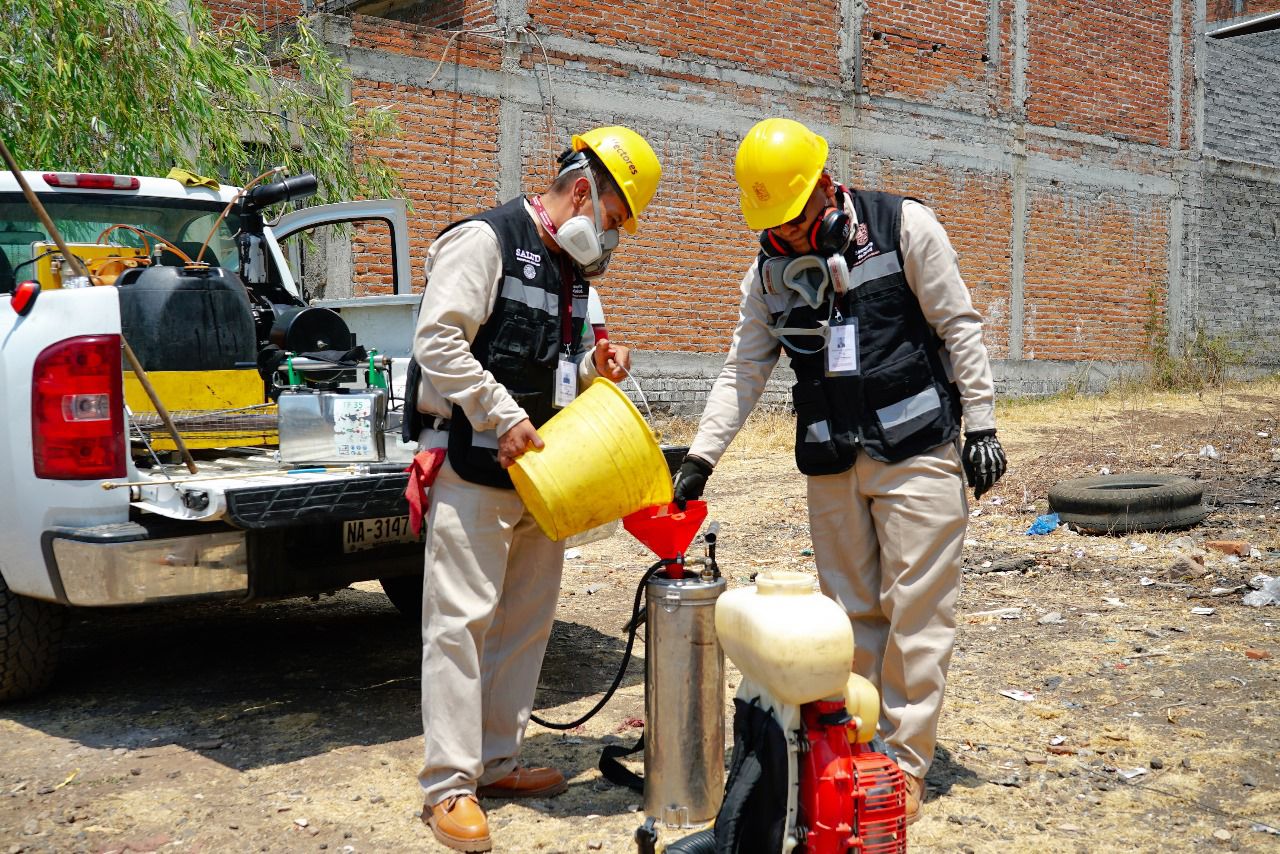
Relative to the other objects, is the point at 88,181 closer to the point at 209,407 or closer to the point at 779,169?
the point at 209,407

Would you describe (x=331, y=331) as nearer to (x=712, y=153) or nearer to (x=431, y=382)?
(x=431, y=382)

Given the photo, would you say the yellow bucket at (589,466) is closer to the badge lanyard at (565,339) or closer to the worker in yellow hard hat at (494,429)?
the worker in yellow hard hat at (494,429)

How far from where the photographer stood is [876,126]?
603 inches

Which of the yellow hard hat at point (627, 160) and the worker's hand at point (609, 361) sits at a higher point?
the yellow hard hat at point (627, 160)

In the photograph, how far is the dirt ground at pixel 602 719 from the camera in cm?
341

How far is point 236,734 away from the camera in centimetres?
424

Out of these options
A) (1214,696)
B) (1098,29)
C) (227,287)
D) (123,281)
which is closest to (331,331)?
(227,287)

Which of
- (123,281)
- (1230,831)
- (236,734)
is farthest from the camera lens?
(123,281)

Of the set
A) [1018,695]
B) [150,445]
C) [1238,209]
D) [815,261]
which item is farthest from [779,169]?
[1238,209]

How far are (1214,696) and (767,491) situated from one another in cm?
527

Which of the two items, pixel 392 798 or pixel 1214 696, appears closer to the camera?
pixel 392 798

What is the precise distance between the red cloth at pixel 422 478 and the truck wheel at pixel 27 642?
5.77ft

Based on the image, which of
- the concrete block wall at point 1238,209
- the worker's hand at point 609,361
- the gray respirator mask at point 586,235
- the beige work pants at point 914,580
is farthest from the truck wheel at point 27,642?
the concrete block wall at point 1238,209

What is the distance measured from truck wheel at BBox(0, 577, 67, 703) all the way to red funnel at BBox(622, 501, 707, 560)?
2342 mm
